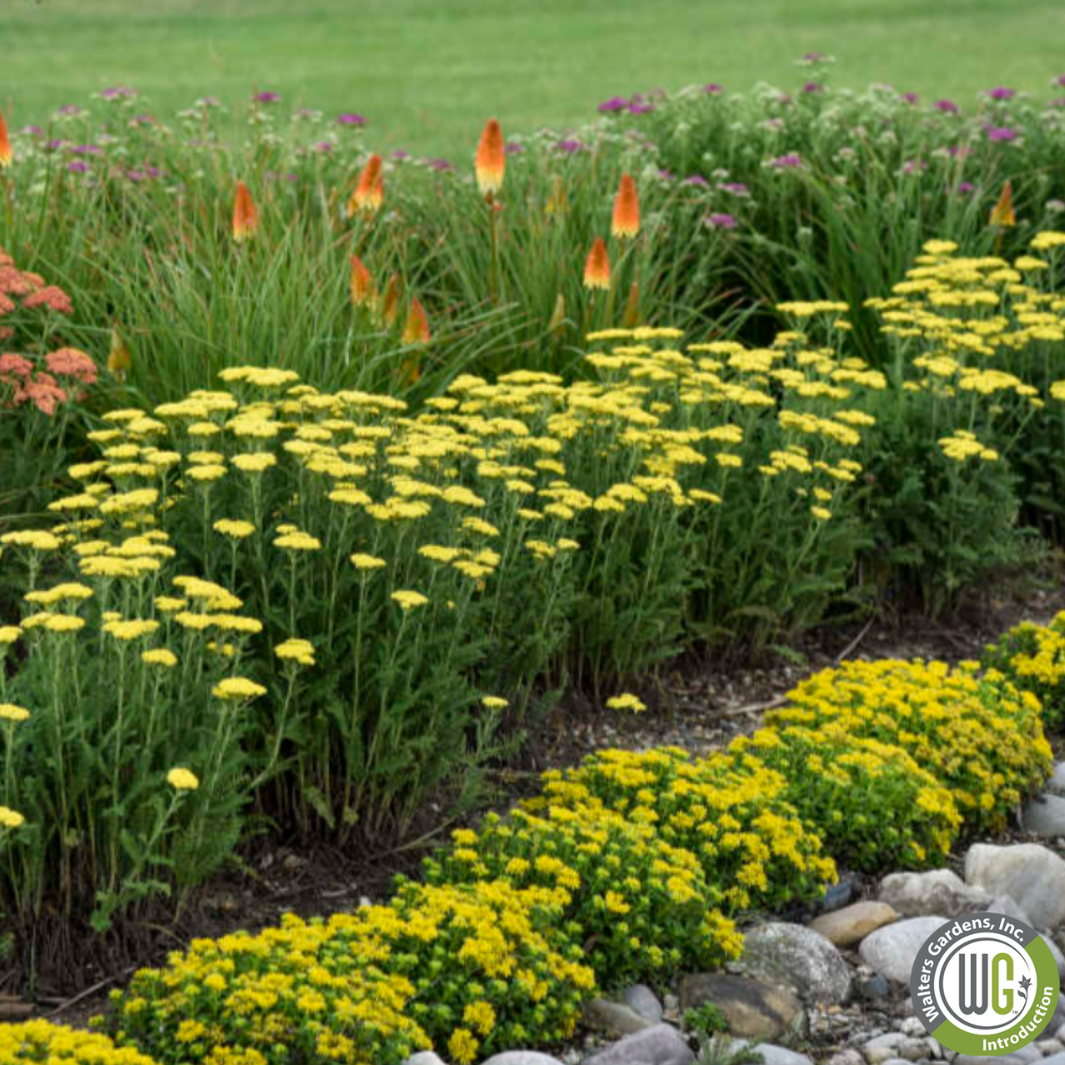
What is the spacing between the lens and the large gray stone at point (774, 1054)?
3521 mm

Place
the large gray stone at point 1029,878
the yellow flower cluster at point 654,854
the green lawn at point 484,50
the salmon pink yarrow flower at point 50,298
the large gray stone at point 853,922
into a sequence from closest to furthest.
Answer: the yellow flower cluster at point 654,854, the large gray stone at point 853,922, the large gray stone at point 1029,878, the salmon pink yarrow flower at point 50,298, the green lawn at point 484,50

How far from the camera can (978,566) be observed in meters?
6.09

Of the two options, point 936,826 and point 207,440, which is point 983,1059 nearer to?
point 936,826

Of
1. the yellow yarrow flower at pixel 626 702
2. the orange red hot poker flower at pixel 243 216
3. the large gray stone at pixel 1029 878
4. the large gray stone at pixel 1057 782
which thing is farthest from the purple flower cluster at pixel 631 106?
the large gray stone at pixel 1029 878

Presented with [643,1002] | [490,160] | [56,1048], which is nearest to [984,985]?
[643,1002]

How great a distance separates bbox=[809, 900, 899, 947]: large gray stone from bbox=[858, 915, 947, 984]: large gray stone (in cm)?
4

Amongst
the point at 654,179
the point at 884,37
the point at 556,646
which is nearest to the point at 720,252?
the point at 654,179

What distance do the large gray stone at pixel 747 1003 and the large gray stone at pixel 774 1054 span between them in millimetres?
80

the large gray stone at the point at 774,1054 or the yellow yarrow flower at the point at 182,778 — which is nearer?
the yellow yarrow flower at the point at 182,778

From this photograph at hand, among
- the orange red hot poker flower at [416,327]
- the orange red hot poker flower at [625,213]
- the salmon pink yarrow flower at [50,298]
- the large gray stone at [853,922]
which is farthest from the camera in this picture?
the orange red hot poker flower at [625,213]

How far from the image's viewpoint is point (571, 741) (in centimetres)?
506

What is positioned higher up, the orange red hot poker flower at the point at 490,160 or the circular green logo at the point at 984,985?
the orange red hot poker flower at the point at 490,160

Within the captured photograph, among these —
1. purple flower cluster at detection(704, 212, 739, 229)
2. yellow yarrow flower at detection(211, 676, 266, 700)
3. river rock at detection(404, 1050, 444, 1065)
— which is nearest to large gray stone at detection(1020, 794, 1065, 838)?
river rock at detection(404, 1050, 444, 1065)

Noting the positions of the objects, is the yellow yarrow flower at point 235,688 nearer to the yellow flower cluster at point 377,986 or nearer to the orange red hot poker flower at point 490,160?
the yellow flower cluster at point 377,986
